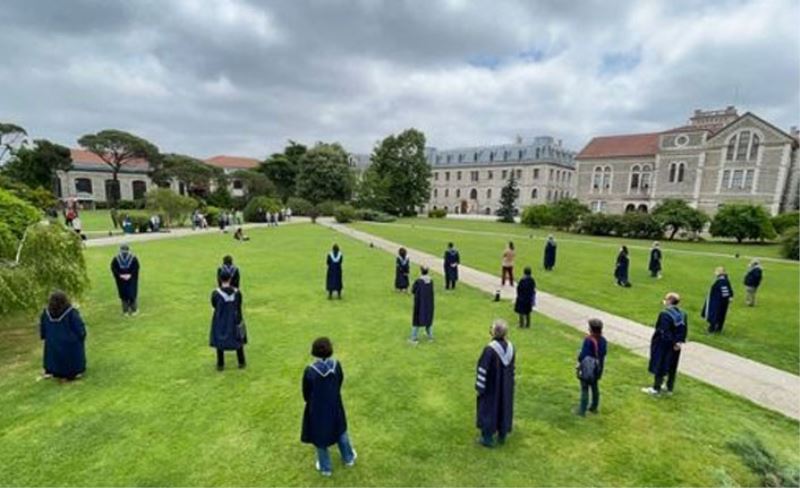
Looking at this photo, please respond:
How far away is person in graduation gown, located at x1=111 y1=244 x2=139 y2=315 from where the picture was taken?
1034 cm

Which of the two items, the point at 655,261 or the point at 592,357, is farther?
the point at 655,261

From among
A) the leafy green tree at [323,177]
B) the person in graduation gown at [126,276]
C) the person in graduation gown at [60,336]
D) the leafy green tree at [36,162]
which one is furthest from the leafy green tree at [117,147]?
the person in graduation gown at [60,336]

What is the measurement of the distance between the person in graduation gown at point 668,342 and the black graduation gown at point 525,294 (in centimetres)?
325

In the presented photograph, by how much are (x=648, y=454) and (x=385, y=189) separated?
60.4 m

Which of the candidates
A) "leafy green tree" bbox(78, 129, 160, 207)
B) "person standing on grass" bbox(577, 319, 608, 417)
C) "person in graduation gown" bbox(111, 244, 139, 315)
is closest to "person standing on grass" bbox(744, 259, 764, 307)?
"person standing on grass" bbox(577, 319, 608, 417)

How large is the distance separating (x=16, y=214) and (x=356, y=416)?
8200 millimetres

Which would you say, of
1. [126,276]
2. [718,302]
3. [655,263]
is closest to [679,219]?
[655,263]

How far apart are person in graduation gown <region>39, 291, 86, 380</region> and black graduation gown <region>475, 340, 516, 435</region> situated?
20.0ft

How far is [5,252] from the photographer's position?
8.04 meters

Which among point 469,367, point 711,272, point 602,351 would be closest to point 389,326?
point 469,367

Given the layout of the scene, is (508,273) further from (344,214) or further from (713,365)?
(344,214)

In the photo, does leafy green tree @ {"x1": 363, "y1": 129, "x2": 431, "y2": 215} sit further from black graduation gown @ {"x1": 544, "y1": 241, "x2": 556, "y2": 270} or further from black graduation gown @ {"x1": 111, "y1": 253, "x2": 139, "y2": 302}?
black graduation gown @ {"x1": 111, "y1": 253, "x2": 139, "y2": 302}

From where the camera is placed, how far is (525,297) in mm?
10031

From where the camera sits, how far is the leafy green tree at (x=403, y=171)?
66812mm
